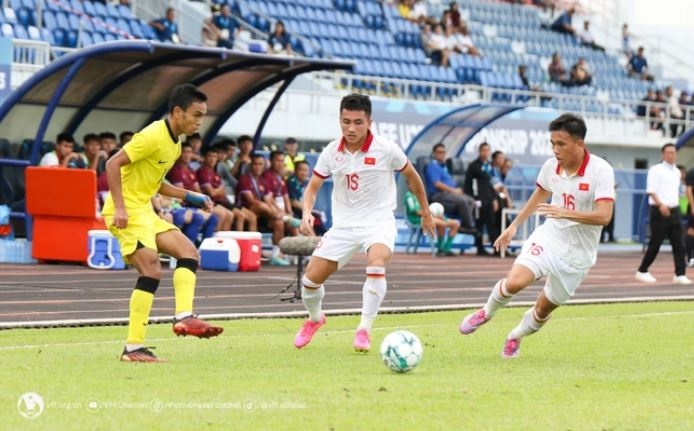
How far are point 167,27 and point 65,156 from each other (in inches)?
382

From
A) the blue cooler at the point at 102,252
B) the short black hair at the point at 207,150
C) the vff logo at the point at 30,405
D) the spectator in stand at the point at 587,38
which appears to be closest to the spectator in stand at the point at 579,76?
the spectator in stand at the point at 587,38

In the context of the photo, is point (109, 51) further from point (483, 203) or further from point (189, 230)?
point (483, 203)

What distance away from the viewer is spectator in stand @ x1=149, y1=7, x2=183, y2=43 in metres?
30.3

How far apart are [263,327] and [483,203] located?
14.5 meters

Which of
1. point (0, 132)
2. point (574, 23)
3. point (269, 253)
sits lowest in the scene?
Result: point (269, 253)

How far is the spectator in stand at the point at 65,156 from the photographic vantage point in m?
21.1

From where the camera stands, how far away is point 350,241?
11438mm

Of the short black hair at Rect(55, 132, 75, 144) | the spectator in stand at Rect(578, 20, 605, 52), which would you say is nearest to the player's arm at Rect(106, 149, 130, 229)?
the short black hair at Rect(55, 132, 75, 144)

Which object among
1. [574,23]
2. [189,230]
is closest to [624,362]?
[189,230]

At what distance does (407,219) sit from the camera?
2798 cm

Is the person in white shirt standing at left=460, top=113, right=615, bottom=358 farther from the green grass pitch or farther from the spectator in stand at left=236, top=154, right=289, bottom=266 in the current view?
the spectator in stand at left=236, top=154, right=289, bottom=266

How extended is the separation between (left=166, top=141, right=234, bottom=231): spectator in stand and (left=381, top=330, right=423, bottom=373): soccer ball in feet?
38.1

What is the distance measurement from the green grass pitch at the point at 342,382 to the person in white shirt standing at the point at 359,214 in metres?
0.45

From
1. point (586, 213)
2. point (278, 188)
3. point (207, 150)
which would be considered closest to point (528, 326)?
point (586, 213)
